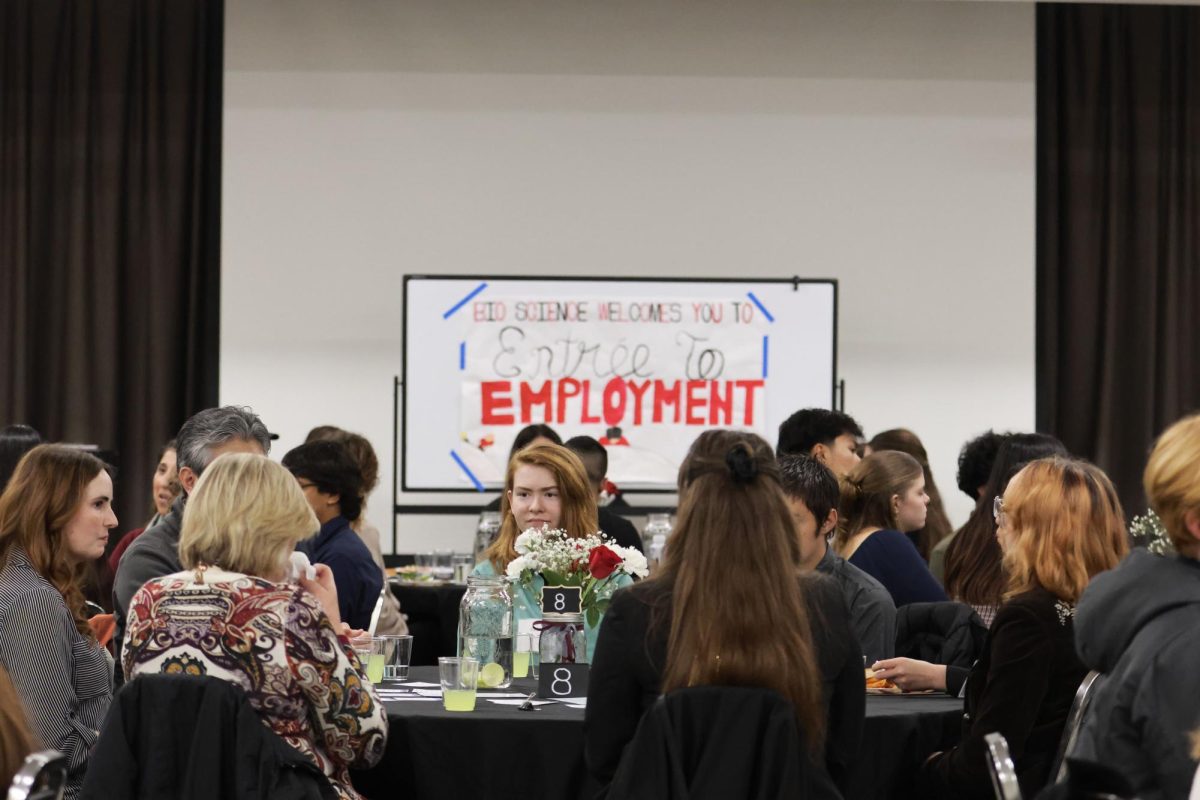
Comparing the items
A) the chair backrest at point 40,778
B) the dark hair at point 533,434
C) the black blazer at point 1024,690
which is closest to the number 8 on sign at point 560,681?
the black blazer at point 1024,690

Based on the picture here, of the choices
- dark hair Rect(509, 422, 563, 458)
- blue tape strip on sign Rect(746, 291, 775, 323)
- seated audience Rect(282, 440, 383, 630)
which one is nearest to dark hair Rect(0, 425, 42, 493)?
seated audience Rect(282, 440, 383, 630)

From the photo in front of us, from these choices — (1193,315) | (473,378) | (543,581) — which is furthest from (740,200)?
(543,581)

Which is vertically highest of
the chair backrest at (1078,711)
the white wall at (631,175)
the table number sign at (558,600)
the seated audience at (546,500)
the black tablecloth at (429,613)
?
the white wall at (631,175)

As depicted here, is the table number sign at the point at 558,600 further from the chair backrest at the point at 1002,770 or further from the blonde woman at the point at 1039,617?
the chair backrest at the point at 1002,770

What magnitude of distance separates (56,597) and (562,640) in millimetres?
1160

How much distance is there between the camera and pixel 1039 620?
9.90 feet

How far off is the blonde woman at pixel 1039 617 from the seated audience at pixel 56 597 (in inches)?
75.8

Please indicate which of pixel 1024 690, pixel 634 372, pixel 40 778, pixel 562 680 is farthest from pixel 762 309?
pixel 40 778

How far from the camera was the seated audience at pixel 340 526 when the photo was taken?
4.42 metres

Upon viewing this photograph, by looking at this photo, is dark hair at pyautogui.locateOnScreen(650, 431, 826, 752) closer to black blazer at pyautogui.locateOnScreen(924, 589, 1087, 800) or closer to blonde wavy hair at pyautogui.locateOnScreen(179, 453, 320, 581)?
black blazer at pyautogui.locateOnScreen(924, 589, 1087, 800)

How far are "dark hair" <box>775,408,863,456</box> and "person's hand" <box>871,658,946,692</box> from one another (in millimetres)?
1661

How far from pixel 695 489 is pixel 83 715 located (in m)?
1.59

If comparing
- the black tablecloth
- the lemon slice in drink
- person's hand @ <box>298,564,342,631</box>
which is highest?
person's hand @ <box>298,564,342,631</box>

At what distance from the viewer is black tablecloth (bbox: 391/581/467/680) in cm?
631
